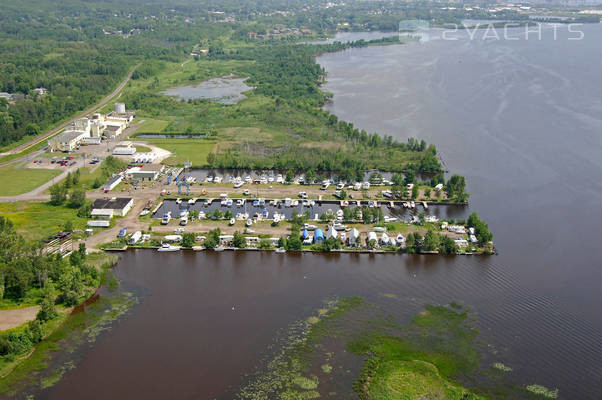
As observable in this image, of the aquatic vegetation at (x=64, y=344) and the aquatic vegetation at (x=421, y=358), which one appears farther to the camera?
the aquatic vegetation at (x=64, y=344)

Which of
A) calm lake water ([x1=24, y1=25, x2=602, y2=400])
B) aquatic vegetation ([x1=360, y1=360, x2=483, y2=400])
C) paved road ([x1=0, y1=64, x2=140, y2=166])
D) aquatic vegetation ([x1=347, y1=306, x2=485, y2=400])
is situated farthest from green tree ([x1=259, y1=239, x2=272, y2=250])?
paved road ([x1=0, y1=64, x2=140, y2=166])

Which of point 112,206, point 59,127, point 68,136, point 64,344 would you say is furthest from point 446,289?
point 59,127

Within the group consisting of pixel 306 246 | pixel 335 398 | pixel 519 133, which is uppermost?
pixel 519 133

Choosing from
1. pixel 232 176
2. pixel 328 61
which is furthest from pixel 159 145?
pixel 328 61

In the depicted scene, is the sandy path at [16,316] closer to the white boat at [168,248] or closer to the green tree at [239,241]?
the white boat at [168,248]

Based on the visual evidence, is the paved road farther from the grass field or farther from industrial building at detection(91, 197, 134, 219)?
industrial building at detection(91, 197, 134, 219)

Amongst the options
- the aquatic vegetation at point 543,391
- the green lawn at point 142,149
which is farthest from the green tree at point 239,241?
the green lawn at point 142,149

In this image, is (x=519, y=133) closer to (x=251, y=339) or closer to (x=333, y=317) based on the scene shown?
(x=333, y=317)
